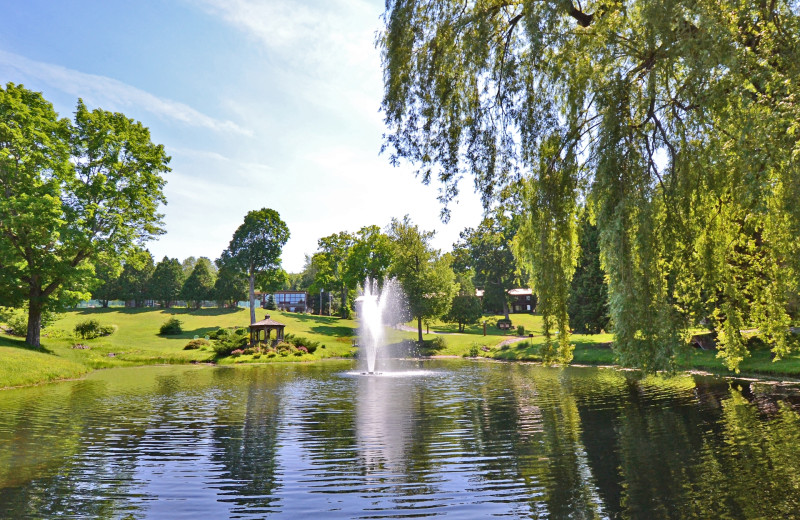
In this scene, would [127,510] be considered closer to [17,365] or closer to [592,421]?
[592,421]

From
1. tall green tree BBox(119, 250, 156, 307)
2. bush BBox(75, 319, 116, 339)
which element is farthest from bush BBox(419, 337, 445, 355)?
tall green tree BBox(119, 250, 156, 307)

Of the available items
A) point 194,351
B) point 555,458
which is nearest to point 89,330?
point 194,351

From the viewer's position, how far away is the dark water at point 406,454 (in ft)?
26.1

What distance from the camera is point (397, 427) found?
1452 centimetres

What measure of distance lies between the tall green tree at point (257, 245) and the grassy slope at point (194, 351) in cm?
735

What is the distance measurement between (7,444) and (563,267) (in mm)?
14562

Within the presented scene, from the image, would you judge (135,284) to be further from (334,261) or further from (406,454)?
(406,454)

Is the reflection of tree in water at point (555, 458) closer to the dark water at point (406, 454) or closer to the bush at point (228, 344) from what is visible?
the dark water at point (406, 454)

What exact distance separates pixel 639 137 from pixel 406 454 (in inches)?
347

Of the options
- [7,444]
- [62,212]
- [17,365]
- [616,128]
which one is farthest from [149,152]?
[616,128]

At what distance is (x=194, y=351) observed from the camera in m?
44.7

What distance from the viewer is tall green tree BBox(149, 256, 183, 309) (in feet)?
277

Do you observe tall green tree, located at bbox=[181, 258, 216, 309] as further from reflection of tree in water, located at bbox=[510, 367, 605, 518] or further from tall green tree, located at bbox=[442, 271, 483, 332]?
reflection of tree in water, located at bbox=[510, 367, 605, 518]

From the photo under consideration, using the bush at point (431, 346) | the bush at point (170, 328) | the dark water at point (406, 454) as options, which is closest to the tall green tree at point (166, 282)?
the bush at point (170, 328)
